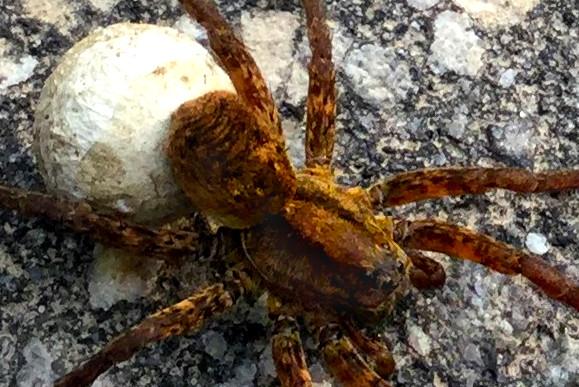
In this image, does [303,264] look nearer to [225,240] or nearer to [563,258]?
[225,240]

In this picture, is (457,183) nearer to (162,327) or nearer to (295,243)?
(295,243)

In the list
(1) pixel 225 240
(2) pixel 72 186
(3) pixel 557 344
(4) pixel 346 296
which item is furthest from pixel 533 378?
(2) pixel 72 186

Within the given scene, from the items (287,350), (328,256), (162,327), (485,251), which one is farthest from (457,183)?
(162,327)

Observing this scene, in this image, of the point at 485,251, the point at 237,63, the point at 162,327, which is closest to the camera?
the point at 162,327

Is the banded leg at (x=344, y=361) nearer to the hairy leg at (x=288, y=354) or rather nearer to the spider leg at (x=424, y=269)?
the hairy leg at (x=288, y=354)

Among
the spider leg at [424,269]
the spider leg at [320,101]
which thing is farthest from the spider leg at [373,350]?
the spider leg at [320,101]

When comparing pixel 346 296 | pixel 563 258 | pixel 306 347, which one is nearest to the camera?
pixel 346 296
